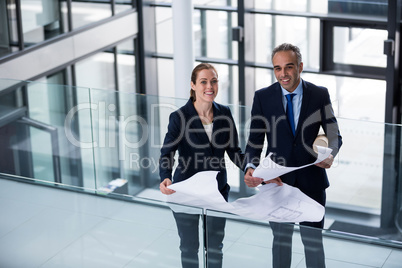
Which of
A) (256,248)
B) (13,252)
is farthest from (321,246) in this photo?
(13,252)

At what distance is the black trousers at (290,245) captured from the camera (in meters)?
3.52

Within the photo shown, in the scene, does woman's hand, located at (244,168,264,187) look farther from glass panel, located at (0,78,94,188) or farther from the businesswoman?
glass panel, located at (0,78,94,188)

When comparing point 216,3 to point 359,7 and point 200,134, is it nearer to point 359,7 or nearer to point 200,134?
point 359,7

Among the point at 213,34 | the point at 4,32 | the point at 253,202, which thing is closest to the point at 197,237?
the point at 253,202

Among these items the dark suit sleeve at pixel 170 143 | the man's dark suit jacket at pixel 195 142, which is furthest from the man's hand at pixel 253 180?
the dark suit sleeve at pixel 170 143

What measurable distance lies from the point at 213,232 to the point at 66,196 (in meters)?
1.04

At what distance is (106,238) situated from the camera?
414cm

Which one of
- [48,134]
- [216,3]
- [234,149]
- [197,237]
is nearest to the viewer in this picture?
[197,237]

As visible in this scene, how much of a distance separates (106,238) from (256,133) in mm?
1099

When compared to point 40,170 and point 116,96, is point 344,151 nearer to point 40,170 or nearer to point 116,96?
point 116,96

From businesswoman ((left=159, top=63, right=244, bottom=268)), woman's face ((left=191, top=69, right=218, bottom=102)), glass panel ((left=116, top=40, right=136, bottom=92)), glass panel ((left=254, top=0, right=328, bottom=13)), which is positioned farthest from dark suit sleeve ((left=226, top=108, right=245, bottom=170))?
glass panel ((left=116, top=40, right=136, bottom=92))

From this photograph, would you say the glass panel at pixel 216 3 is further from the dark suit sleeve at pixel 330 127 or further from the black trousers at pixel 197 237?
the black trousers at pixel 197 237

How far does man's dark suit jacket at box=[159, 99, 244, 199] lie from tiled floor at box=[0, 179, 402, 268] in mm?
456

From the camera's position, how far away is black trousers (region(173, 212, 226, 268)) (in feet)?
12.3
